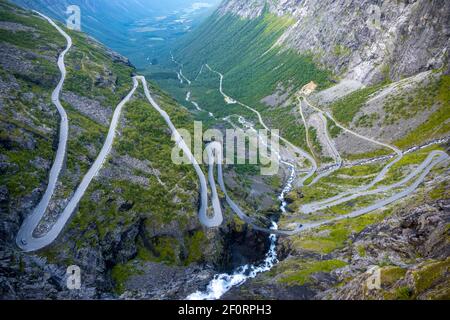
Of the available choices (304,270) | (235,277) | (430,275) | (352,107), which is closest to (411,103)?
(352,107)

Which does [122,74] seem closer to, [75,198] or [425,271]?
[75,198]

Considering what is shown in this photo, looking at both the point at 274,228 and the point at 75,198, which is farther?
the point at 274,228

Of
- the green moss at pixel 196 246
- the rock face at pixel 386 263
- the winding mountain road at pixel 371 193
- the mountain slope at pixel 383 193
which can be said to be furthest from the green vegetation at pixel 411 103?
the green moss at pixel 196 246

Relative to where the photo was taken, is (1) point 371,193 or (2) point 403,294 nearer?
(2) point 403,294

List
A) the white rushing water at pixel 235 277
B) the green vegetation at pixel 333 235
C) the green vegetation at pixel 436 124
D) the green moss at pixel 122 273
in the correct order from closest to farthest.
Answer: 1. the white rushing water at pixel 235 277
2. the green moss at pixel 122 273
3. the green vegetation at pixel 333 235
4. the green vegetation at pixel 436 124

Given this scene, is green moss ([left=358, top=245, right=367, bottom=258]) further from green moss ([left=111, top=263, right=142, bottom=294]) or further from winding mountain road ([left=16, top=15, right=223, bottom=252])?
green moss ([left=111, top=263, right=142, bottom=294])

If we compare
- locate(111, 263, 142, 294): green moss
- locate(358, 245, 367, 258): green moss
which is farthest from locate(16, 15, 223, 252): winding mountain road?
locate(358, 245, 367, 258): green moss

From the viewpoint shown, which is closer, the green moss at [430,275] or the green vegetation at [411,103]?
the green moss at [430,275]

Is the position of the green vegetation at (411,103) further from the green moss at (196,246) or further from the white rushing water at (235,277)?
the green moss at (196,246)

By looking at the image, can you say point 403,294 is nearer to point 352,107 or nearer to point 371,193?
point 371,193
